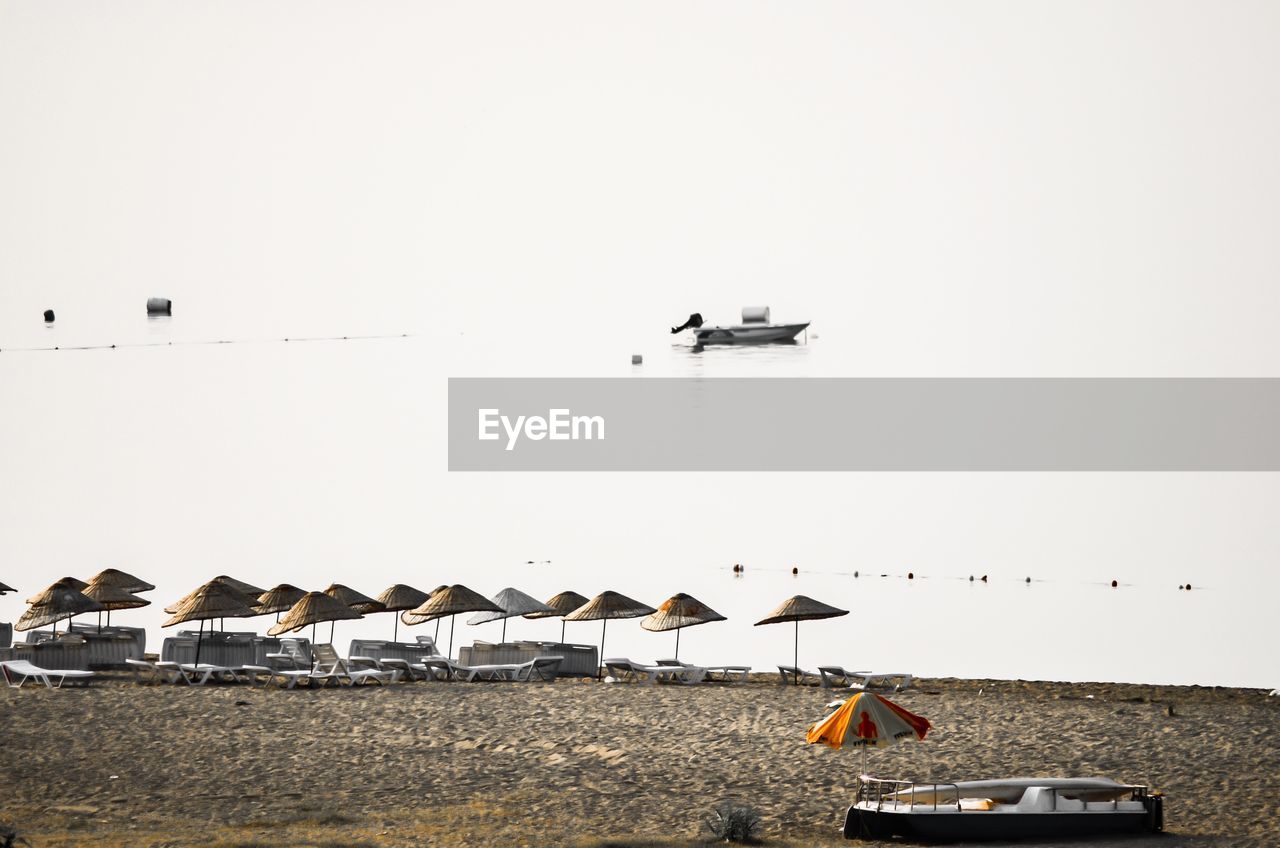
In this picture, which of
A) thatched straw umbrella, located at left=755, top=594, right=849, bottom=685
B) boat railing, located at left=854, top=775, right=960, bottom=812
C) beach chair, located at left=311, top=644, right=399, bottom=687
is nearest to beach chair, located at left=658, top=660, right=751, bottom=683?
thatched straw umbrella, located at left=755, top=594, right=849, bottom=685

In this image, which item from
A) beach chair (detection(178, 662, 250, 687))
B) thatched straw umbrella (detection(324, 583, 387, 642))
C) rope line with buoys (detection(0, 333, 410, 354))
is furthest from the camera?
rope line with buoys (detection(0, 333, 410, 354))

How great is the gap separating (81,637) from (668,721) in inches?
481

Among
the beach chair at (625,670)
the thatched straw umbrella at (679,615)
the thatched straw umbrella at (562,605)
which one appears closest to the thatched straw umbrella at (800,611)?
the thatched straw umbrella at (679,615)

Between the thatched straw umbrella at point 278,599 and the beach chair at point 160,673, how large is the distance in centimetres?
235

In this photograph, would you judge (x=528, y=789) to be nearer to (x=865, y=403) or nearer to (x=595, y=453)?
(x=595, y=453)

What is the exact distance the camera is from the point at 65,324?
124 m

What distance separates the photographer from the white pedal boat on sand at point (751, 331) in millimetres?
130375

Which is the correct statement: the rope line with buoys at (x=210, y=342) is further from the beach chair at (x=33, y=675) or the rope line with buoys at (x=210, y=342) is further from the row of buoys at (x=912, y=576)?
the beach chair at (x=33, y=675)

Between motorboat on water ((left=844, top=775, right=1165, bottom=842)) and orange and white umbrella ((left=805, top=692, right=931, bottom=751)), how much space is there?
17.6 inches

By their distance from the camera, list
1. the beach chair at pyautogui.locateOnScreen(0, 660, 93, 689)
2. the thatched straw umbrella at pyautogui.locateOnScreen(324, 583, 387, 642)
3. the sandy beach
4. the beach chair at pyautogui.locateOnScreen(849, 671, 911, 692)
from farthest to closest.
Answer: the thatched straw umbrella at pyautogui.locateOnScreen(324, 583, 387, 642) → the beach chair at pyautogui.locateOnScreen(849, 671, 911, 692) → the beach chair at pyautogui.locateOnScreen(0, 660, 93, 689) → the sandy beach

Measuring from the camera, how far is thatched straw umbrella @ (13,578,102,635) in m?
26.0

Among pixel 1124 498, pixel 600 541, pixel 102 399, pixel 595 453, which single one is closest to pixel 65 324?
pixel 102 399

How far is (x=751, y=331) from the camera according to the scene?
131375mm

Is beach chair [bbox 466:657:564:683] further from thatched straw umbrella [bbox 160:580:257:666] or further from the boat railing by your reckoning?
the boat railing
